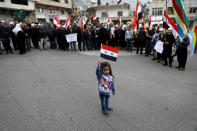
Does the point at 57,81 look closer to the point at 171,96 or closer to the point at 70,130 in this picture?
the point at 70,130

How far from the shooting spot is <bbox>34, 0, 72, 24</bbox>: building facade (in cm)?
3353

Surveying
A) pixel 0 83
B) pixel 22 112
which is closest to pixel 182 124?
pixel 22 112

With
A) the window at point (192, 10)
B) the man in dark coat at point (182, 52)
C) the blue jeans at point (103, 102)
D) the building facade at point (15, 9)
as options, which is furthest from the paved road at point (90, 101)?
the window at point (192, 10)

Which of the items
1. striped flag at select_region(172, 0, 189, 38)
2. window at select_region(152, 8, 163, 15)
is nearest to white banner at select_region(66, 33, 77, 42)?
striped flag at select_region(172, 0, 189, 38)

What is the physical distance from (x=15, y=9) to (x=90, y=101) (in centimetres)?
3165

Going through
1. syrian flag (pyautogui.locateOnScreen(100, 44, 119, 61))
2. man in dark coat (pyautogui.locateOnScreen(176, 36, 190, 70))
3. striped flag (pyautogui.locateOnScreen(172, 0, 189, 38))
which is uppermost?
striped flag (pyautogui.locateOnScreen(172, 0, 189, 38))

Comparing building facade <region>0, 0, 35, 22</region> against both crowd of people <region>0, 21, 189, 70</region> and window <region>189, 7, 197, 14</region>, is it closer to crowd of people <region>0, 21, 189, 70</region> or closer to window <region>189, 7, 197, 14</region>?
crowd of people <region>0, 21, 189, 70</region>

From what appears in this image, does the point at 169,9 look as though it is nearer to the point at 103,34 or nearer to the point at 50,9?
the point at 50,9

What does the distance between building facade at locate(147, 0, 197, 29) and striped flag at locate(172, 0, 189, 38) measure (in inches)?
1167

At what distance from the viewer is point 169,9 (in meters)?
37.5

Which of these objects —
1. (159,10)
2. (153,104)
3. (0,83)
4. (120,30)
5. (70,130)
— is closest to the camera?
(70,130)

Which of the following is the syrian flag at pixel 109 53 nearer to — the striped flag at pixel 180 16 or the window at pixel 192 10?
the striped flag at pixel 180 16

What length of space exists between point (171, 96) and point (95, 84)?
2.56 m

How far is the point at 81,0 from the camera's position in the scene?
56.5m
